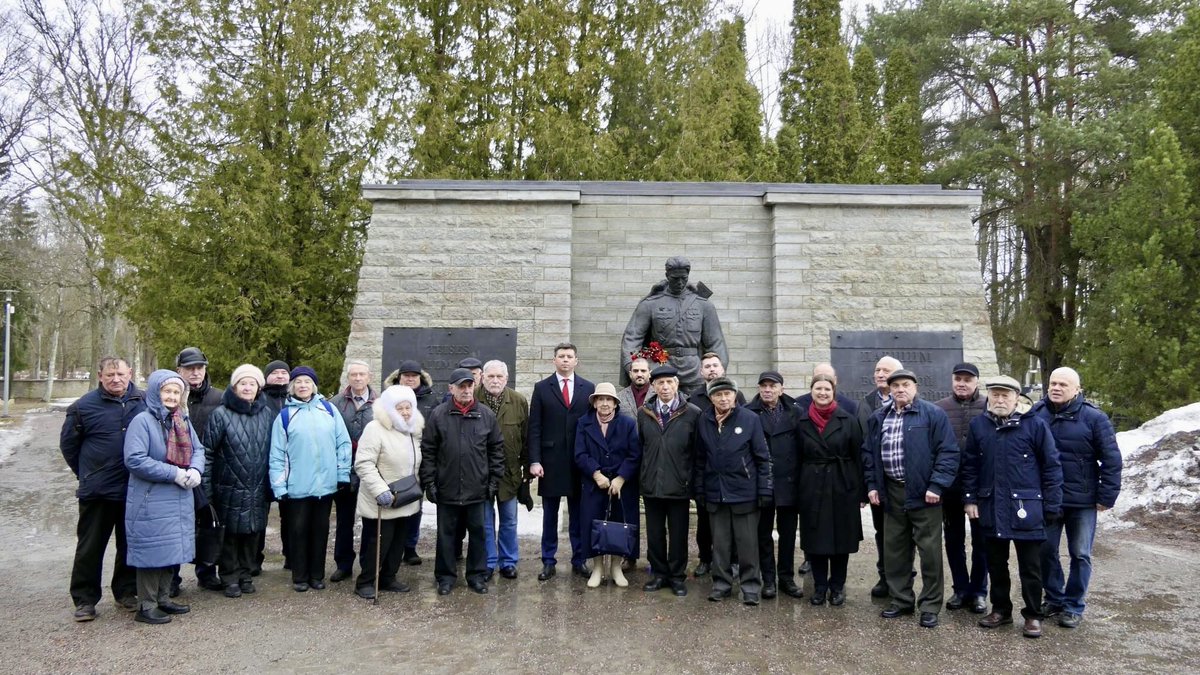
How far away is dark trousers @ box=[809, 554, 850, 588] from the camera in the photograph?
18.4 ft

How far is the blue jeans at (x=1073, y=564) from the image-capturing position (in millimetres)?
5195

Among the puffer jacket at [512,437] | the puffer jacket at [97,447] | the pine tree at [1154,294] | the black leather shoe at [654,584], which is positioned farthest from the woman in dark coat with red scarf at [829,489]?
the pine tree at [1154,294]

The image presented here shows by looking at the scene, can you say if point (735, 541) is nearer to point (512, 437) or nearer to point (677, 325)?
point (512, 437)

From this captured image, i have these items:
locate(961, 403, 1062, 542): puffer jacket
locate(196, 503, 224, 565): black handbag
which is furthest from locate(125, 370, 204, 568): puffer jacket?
locate(961, 403, 1062, 542): puffer jacket

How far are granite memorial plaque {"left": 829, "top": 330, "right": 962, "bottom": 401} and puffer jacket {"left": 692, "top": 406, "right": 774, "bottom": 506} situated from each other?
461 centimetres

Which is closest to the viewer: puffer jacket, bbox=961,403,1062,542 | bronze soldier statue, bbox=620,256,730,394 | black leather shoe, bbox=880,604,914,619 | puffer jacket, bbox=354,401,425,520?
puffer jacket, bbox=961,403,1062,542

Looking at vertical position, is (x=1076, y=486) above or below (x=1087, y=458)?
below

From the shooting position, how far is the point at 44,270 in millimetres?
29172

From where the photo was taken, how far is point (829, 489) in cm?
553

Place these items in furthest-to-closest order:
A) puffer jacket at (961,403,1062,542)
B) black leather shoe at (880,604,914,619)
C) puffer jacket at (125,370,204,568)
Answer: black leather shoe at (880,604,914,619) → puffer jacket at (125,370,204,568) → puffer jacket at (961,403,1062,542)

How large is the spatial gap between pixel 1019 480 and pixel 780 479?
142 centimetres

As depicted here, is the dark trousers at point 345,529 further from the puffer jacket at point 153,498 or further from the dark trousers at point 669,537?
the dark trousers at point 669,537

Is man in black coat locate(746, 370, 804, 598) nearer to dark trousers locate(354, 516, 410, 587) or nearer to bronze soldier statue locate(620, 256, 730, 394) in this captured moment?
bronze soldier statue locate(620, 256, 730, 394)

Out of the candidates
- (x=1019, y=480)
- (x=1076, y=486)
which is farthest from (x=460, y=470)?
(x=1076, y=486)
